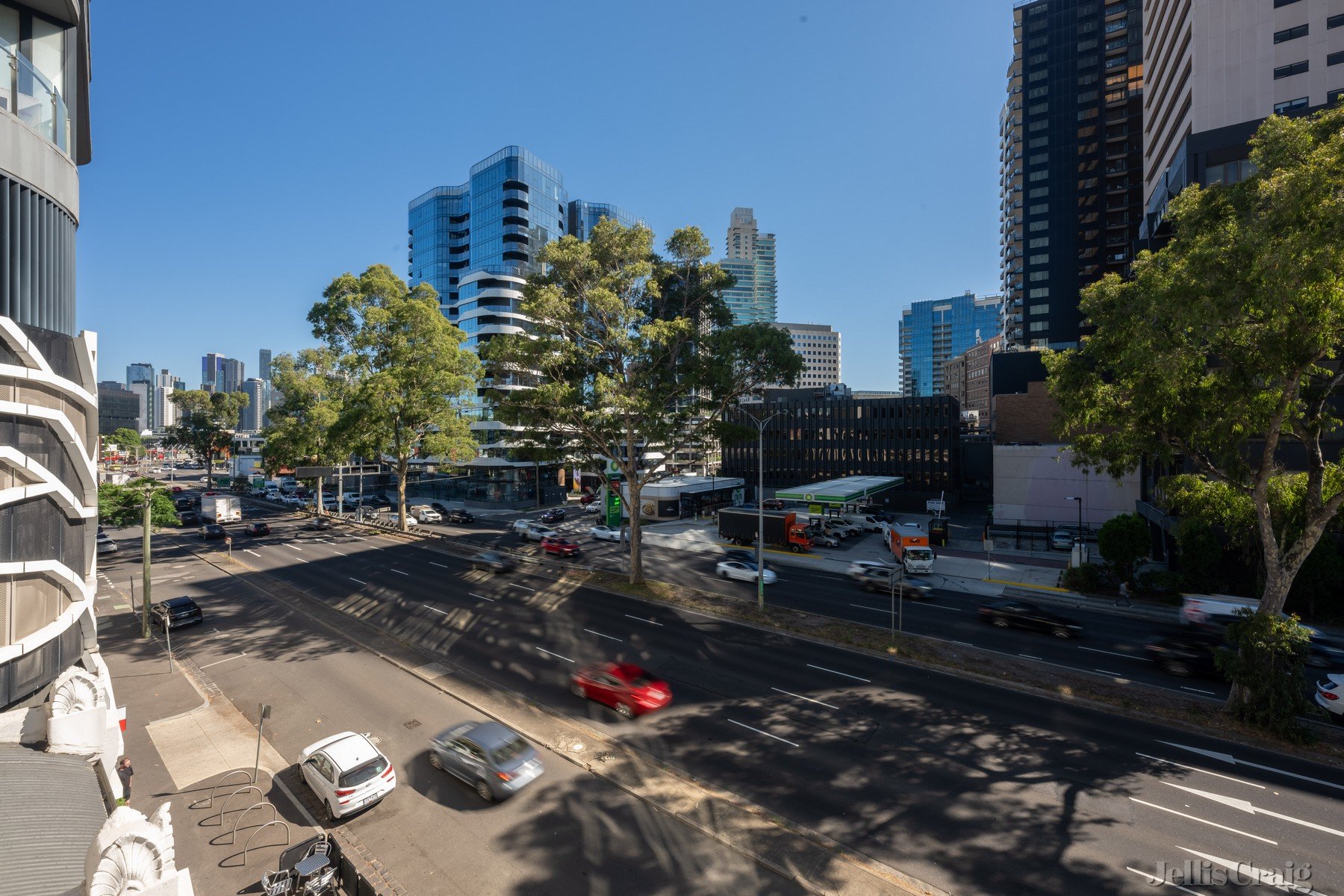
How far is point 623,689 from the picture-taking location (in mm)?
17156

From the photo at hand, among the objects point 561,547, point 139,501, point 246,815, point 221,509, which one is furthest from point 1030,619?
point 221,509

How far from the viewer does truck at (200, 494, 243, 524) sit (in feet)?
170

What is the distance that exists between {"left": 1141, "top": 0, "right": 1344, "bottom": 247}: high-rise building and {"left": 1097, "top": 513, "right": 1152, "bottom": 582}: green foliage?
22002mm

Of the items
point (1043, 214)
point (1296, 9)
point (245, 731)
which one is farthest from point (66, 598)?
point (1043, 214)

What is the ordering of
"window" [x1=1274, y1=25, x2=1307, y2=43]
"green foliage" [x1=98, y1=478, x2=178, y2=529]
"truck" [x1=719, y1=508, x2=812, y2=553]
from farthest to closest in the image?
"truck" [x1=719, y1=508, x2=812, y2=553]
"window" [x1=1274, y1=25, x2=1307, y2=43]
"green foliage" [x1=98, y1=478, x2=178, y2=529]

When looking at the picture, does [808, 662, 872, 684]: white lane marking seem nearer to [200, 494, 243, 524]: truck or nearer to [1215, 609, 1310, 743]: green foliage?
[1215, 609, 1310, 743]: green foliage

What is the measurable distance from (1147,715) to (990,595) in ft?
51.0

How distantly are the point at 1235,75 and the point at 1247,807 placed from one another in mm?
53620

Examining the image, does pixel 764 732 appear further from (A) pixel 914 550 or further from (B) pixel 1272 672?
(A) pixel 914 550

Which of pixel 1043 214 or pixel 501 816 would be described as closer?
pixel 501 816

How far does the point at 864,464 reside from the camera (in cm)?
7456

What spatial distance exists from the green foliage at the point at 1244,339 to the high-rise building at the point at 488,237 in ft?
223

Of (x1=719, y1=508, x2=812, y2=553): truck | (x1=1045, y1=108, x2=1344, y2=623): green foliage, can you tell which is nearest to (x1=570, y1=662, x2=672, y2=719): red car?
(x1=1045, y1=108, x2=1344, y2=623): green foliage

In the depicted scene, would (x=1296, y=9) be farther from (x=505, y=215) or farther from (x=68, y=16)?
(x=505, y=215)
